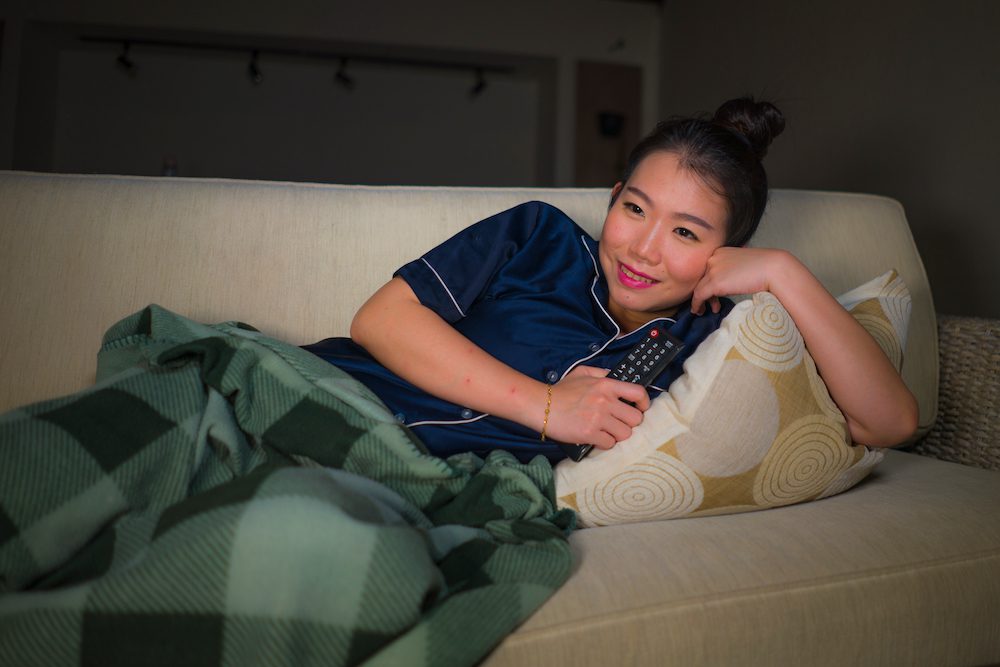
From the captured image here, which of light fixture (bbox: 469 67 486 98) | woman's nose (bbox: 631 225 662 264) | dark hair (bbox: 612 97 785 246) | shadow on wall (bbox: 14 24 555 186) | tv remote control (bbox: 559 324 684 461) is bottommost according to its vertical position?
tv remote control (bbox: 559 324 684 461)

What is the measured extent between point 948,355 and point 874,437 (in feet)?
1.70

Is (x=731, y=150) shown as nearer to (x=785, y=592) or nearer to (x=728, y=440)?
(x=728, y=440)

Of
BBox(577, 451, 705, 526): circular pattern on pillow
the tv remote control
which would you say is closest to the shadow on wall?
the tv remote control

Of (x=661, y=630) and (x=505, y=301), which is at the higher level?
(x=505, y=301)

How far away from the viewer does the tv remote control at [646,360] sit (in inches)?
38.5

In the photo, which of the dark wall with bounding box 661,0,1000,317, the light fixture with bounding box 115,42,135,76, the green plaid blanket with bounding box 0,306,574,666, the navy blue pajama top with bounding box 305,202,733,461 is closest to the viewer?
the green plaid blanket with bounding box 0,306,574,666

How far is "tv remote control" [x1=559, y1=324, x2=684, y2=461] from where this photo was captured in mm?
978

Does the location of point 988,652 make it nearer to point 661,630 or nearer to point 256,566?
point 661,630

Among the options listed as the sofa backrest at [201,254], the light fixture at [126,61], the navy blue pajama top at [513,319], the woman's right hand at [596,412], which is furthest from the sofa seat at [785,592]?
the light fixture at [126,61]

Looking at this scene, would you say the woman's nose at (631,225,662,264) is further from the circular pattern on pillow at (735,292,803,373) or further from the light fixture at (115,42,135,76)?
the light fixture at (115,42,135,76)

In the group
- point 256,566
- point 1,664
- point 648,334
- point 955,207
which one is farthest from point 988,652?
point 955,207

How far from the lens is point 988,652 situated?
88 centimetres

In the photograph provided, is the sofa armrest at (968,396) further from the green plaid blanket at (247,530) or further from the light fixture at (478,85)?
the light fixture at (478,85)

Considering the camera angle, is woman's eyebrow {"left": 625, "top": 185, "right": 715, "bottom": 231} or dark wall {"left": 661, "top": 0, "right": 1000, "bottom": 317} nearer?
woman's eyebrow {"left": 625, "top": 185, "right": 715, "bottom": 231}
